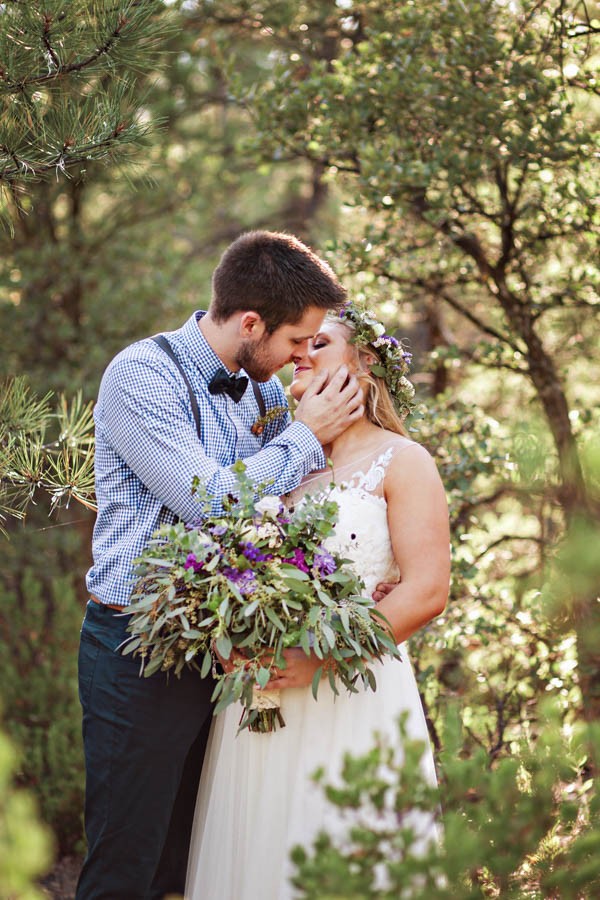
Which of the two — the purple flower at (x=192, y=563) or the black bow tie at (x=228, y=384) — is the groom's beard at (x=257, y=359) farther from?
the purple flower at (x=192, y=563)

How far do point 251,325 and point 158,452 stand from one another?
0.59 metres

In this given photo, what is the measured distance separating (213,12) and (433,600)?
15.9ft

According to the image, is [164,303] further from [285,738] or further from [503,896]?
[503,896]

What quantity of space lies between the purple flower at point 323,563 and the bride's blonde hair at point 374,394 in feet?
2.57

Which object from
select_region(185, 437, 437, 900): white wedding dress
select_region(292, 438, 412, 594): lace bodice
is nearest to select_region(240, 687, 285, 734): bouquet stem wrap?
select_region(185, 437, 437, 900): white wedding dress

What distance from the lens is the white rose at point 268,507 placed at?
2.28 meters

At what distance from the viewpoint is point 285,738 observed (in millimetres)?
2633

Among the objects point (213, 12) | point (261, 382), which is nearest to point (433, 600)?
point (261, 382)

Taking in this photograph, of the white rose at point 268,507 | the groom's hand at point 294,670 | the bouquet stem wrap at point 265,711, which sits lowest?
the bouquet stem wrap at point 265,711

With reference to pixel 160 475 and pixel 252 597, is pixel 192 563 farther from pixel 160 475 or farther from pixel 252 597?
pixel 160 475

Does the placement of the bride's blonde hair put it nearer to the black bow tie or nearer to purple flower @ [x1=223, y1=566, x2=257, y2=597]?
the black bow tie

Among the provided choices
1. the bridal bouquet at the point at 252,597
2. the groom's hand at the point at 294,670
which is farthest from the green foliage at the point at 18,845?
the groom's hand at the point at 294,670

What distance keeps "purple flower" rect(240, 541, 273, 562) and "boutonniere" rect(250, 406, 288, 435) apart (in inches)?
29.5

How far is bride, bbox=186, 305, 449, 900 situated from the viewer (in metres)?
2.54
